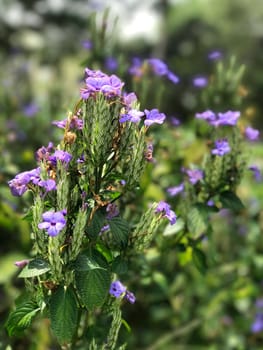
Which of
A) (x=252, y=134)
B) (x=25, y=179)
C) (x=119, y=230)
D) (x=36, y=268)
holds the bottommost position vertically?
(x=36, y=268)

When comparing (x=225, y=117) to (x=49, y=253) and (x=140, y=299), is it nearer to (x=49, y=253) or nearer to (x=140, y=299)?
(x=49, y=253)

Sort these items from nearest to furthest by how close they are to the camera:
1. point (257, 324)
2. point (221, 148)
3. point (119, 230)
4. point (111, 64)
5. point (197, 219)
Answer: point (119, 230) < point (221, 148) < point (197, 219) < point (111, 64) < point (257, 324)

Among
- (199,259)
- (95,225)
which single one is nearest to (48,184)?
(95,225)

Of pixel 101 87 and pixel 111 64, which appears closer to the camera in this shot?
pixel 101 87

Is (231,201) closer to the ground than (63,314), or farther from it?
farther from it

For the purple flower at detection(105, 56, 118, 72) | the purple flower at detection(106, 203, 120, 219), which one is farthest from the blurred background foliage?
the purple flower at detection(106, 203, 120, 219)

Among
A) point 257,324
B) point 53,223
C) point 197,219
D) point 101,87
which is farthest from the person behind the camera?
point 257,324

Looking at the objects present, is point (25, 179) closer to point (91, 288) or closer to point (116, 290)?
point (91, 288)
